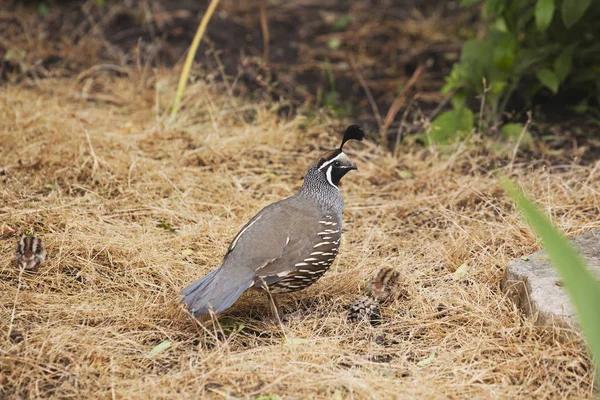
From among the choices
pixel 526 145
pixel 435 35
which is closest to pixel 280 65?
pixel 435 35

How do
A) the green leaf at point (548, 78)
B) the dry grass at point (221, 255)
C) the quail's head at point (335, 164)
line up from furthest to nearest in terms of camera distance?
the green leaf at point (548, 78) < the quail's head at point (335, 164) < the dry grass at point (221, 255)

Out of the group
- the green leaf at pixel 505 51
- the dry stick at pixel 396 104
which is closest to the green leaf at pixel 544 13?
the green leaf at pixel 505 51

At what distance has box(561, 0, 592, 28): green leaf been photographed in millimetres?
4781

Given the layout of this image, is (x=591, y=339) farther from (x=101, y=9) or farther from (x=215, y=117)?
(x=101, y=9)

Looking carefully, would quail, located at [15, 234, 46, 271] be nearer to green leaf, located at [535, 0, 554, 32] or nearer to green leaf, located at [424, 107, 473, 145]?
green leaf, located at [424, 107, 473, 145]

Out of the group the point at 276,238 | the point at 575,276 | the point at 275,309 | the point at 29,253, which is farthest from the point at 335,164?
the point at 575,276

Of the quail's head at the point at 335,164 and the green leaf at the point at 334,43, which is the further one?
the green leaf at the point at 334,43

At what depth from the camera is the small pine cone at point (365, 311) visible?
357cm

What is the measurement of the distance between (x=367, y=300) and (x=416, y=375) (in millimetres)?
596

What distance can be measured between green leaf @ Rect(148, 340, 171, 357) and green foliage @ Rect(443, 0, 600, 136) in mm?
2879

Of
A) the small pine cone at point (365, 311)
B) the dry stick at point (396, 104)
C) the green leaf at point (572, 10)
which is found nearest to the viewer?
the small pine cone at point (365, 311)

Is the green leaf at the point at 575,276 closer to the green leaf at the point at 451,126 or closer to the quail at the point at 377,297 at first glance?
the quail at the point at 377,297

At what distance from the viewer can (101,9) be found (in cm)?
754

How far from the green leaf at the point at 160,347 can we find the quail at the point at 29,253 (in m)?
0.90
